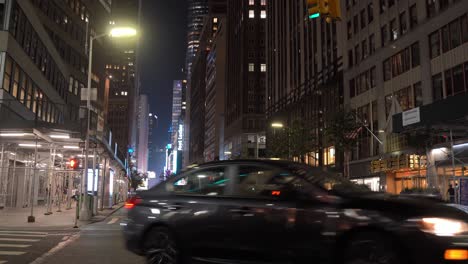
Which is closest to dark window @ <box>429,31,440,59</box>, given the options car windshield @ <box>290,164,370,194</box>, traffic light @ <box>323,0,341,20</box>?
traffic light @ <box>323,0,341,20</box>

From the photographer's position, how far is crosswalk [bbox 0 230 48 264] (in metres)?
10.0

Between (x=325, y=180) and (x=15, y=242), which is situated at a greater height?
(x=325, y=180)

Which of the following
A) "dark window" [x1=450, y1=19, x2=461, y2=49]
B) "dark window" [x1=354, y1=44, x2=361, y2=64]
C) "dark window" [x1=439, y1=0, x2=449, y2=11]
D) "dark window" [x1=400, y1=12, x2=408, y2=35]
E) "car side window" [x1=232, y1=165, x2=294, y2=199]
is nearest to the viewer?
"car side window" [x1=232, y1=165, x2=294, y2=199]

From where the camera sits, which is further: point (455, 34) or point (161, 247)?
point (455, 34)

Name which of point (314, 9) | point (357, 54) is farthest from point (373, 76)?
point (314, 9)

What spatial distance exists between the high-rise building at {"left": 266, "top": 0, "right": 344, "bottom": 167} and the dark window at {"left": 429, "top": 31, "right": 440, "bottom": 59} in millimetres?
10439

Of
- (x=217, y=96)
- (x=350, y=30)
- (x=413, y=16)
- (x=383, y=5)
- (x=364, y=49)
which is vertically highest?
(x=217, y=96)

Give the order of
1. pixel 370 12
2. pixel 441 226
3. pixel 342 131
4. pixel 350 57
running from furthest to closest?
pixel 350 57 → pixel 370 12 → pixel 342 131 → pixel 441 226

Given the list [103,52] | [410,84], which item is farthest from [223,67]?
[410,84]

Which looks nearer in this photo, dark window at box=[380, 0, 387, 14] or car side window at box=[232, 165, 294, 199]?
car side window at box=[232, 165, 294, 199]

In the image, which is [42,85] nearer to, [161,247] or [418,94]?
[418,94]

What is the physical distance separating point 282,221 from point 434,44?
3210cm

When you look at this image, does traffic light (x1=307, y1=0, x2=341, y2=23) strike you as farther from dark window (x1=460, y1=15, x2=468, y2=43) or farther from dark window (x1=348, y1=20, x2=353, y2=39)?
dark window (x1=348, y1=20, x2=353, y2=39)

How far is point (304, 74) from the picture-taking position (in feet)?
201
